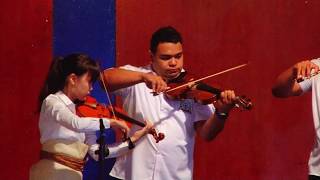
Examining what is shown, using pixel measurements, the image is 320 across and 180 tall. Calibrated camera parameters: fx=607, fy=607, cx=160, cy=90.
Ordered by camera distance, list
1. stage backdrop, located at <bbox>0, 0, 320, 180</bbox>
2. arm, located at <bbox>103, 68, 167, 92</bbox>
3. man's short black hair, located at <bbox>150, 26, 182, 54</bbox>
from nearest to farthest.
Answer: arm, located at <bbox>103, 68, 167, 92</bbox>, man's short black hair, located at <bbox>150, 26, 182, 54</bbox>, stage backdrop, located at <bbox>0, 0, 320, 180</bbox>

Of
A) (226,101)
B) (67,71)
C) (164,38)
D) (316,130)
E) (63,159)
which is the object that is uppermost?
(164,38)

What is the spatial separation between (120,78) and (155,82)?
21cm

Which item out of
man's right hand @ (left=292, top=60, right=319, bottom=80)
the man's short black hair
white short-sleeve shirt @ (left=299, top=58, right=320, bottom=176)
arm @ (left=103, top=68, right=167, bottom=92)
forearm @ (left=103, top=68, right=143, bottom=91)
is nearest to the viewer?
man's right hand @ (left=292, top=60, right=319, bottom=80)

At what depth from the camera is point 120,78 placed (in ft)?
8.84

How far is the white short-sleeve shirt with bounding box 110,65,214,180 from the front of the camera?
8.80ft

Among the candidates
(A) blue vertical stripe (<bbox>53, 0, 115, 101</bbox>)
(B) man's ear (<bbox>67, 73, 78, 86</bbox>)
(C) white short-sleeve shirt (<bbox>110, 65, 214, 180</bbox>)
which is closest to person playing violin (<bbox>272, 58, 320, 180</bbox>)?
(C) white short-sleeve shirt (<bbox>110, 65, 214, 180</bbox>)

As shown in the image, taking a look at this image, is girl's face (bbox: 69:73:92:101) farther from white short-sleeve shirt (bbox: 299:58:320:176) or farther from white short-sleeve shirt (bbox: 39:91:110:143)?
white short-sleeve shirt (bbox: 299:58:320:176)

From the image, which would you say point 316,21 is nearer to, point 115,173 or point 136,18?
point 136,18

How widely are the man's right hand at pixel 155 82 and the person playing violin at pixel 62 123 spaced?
18 cm

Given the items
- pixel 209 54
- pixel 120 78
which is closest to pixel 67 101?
pixel 120 78

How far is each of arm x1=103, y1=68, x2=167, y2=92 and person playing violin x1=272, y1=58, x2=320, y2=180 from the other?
20.4 inches

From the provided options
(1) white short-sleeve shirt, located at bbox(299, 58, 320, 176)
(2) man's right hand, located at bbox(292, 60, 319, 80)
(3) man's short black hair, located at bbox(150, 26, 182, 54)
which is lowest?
(1) white short-sleeve shirt, located at bbox(299, 58, 320, 176)

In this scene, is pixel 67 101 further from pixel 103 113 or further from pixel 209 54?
pixel 209 54

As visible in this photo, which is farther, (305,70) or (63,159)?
(63,159)
